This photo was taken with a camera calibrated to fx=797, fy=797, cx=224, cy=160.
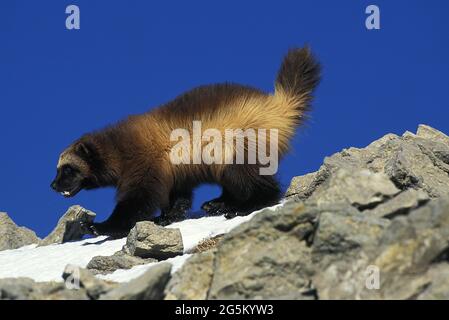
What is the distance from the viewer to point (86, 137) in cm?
1377

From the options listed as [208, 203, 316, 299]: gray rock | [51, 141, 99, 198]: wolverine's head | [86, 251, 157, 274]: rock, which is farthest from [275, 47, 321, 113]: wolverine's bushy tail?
[208, 203, 316, 299]: gray rock

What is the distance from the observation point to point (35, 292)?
256 inches

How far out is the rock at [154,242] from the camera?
35.6 ft

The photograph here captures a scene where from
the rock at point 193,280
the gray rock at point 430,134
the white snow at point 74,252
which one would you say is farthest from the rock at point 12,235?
the rock at point 193,280

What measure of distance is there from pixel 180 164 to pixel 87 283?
21.3ft

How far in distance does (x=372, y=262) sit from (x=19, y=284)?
289 centimetres

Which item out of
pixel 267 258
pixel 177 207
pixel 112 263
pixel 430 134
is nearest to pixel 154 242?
pixel 112 263

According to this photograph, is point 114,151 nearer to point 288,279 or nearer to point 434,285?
point 288,279

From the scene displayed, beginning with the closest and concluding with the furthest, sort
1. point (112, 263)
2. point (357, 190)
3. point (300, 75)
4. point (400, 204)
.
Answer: point (400, 204)
point (357, 190)
point (112, 263)
point (300, 75)

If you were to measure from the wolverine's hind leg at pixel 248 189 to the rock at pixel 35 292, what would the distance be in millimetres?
6187

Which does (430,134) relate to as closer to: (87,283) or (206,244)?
(206,244)

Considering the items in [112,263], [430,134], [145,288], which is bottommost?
[112,263]

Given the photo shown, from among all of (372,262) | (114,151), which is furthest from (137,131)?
(372,262)

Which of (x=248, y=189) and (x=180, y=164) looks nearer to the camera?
(x=248, y=189)
